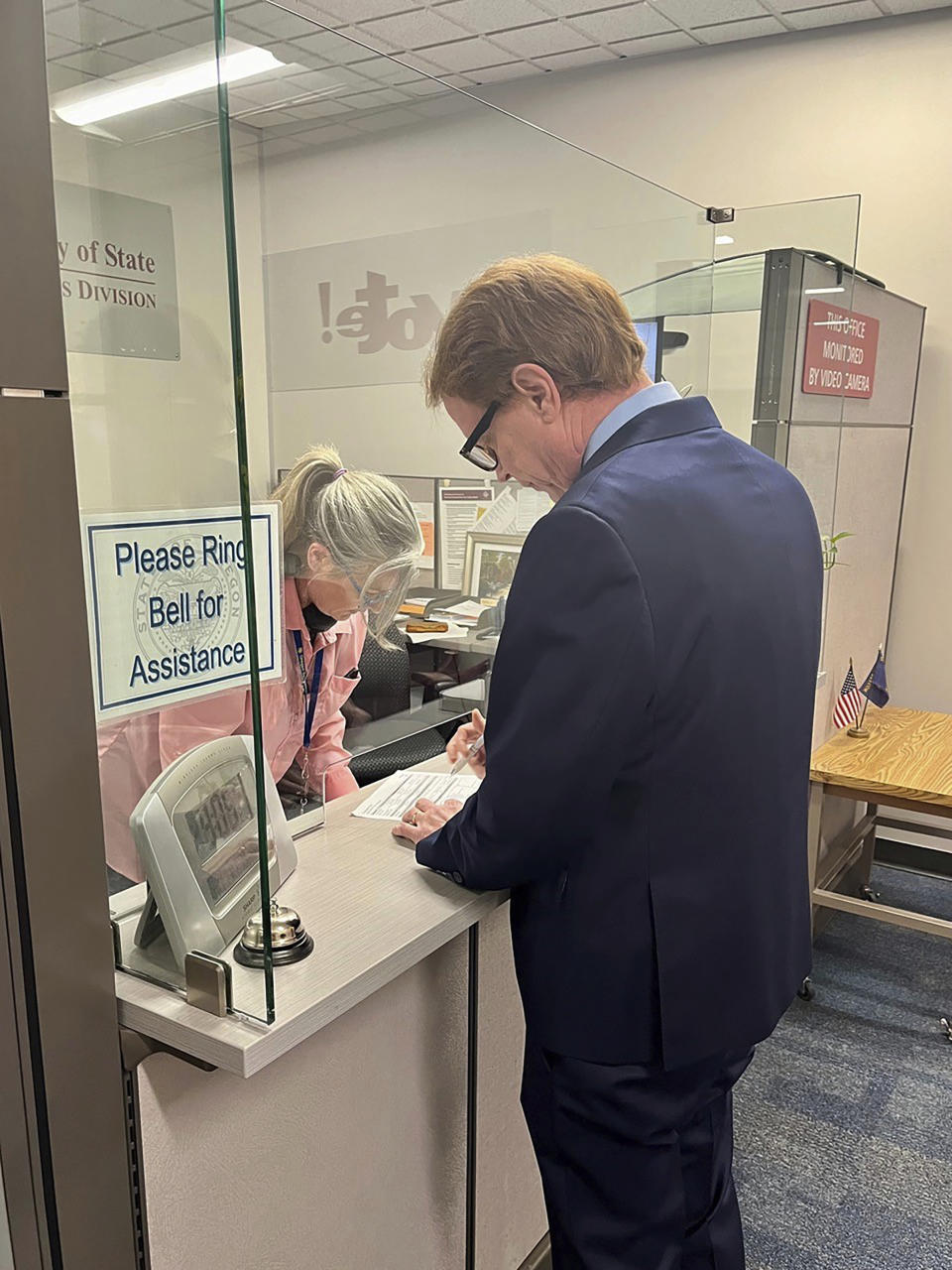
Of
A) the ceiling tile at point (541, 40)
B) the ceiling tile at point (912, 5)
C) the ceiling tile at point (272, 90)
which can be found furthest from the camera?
the ceiling tile at point (541, 40)

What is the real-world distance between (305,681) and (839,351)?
177cm

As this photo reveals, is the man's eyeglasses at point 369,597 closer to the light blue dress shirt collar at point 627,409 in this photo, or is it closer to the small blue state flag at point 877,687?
the light blue dress shirt collar at point 627,409

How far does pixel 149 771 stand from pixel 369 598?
654mm

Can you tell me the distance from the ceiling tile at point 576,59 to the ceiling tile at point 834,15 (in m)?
0.71

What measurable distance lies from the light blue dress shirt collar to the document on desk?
542 millimetres

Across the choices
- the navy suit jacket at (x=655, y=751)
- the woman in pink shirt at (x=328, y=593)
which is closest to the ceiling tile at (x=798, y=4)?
the woman in pink shirt at (x=328, y=593)

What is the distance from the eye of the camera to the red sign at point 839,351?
243 cm

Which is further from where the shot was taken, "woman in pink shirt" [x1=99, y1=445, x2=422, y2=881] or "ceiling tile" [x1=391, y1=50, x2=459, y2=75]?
"ceiling tile" [x1=391, y1=50, x2=459, y2=75]

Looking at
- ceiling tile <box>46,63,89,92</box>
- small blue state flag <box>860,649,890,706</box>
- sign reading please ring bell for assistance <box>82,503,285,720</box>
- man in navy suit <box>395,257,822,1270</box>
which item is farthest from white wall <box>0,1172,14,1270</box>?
small blue state flag <box>860,649,890,706</box>

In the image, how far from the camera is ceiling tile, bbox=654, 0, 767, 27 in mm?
3188

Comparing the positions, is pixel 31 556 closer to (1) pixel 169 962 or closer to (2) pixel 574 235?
(1) pixel 169 962

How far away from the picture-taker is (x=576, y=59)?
3.78 meters

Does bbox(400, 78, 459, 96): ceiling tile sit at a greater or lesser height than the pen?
greater

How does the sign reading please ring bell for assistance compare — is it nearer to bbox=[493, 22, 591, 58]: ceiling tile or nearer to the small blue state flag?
the small blue state flag
